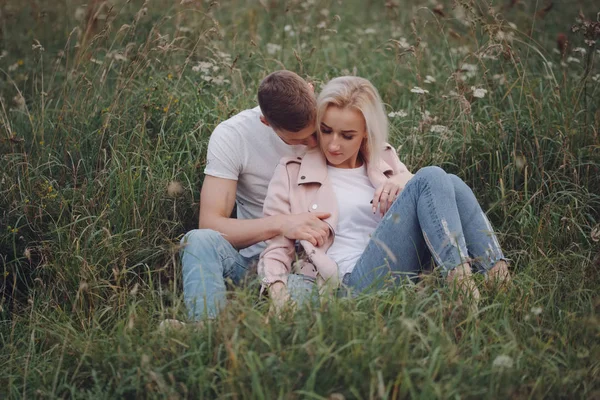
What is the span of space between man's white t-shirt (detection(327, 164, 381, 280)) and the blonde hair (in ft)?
0.46

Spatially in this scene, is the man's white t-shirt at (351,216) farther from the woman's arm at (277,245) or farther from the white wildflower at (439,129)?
the white wildflower at (439,129)

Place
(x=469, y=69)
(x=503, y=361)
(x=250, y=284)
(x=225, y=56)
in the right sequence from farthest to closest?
1. (x=225, y=56)
2. (x=469, y=69)
3. (x=250, y=284)
4. (x=503, y=361)

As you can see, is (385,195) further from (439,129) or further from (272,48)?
(272,48)

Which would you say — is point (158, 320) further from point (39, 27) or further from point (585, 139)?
point (39, 27)

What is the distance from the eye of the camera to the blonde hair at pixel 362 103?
10.8 ft

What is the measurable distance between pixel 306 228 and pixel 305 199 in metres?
0.24

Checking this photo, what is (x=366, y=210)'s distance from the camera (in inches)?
133

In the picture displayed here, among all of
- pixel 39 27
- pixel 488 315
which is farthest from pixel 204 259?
pixel 39 27

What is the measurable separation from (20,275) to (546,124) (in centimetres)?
316

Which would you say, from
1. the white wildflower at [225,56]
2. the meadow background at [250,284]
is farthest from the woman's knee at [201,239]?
the white wildflower at [225,56]

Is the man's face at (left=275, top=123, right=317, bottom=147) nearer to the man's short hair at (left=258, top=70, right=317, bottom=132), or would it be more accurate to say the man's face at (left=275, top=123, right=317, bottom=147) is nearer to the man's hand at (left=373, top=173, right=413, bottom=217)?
the man's short hair at (left=258, top=70, right=317, bottom=132)

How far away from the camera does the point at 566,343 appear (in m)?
2.70

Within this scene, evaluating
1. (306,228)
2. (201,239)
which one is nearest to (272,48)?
(306,228)

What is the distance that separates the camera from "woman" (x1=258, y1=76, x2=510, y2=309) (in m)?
2.98
